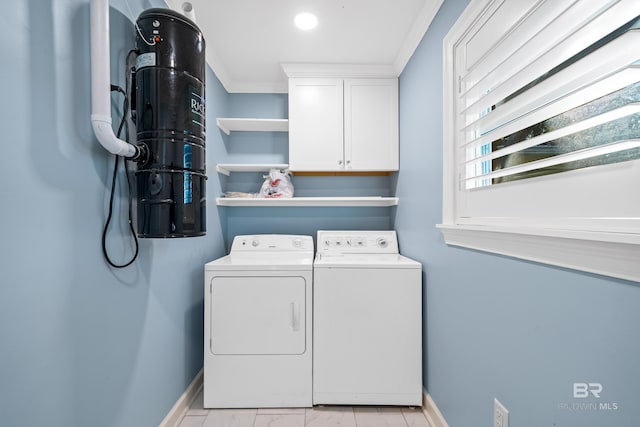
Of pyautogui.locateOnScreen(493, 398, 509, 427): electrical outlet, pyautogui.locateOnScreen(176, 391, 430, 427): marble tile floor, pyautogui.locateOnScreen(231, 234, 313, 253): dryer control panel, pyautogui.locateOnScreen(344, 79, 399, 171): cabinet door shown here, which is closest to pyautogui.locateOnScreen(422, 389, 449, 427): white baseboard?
pyautogui.locateOnScreen(176, 391, 430, 427): marble tile floor

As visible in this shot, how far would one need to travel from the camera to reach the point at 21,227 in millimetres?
753

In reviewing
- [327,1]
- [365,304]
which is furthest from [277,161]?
[365,304]

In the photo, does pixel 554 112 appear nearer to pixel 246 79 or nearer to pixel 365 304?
pixel 365 304

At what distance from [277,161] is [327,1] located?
4.26 feet

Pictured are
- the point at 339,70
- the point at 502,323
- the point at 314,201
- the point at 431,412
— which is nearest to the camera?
the point at 502,323

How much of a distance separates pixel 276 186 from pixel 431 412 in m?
1.86

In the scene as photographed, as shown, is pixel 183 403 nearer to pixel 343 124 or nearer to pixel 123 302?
pixel 123 302

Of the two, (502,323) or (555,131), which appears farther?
(502,323)

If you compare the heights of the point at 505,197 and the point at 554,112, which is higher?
the point at 554,112

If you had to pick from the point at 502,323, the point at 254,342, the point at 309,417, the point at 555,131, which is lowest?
the point at 309,417

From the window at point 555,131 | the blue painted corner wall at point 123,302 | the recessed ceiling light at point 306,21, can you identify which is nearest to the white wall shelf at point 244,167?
the blue painted corner wall at point 123,302

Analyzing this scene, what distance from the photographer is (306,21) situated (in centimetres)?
169

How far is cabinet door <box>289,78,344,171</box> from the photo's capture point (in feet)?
7.27

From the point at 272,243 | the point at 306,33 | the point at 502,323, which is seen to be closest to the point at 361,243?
the point at 272,243
